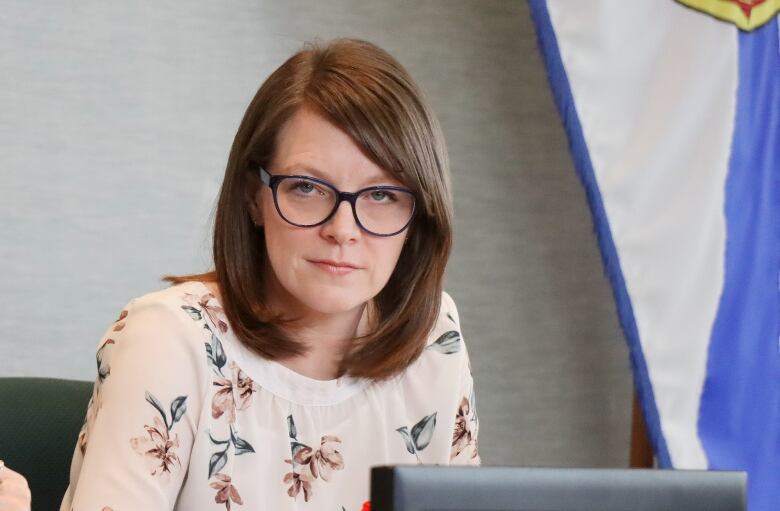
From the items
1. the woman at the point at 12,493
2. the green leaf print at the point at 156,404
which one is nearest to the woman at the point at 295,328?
the green leaf print at the point at 156,404

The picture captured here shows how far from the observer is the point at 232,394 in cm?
135

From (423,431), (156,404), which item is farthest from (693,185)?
(156,404)

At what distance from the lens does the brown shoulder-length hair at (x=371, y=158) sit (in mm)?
1322

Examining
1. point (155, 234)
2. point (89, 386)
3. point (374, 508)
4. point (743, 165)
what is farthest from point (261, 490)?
point (743, 165)

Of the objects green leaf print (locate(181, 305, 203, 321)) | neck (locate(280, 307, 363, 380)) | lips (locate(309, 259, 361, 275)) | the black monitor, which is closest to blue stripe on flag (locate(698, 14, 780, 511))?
neck (locate(280, 307, 363, 380))

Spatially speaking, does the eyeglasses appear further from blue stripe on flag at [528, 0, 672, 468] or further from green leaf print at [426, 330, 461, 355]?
blue stripe on flag at [528, 0, 672, 468]

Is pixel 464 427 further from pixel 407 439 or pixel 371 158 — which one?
pixel 371 158

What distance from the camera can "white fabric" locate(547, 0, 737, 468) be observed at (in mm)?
1988

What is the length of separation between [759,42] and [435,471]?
1607 mm

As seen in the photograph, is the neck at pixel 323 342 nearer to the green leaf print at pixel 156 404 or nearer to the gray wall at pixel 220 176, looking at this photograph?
the green leaf print at pixel 156 404

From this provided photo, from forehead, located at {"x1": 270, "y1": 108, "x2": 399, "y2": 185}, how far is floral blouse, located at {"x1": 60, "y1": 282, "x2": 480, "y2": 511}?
22cm

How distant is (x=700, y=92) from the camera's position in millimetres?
1996

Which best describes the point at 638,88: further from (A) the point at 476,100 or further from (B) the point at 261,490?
(B) the point at 261,490

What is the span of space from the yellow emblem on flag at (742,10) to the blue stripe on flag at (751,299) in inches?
0.7
